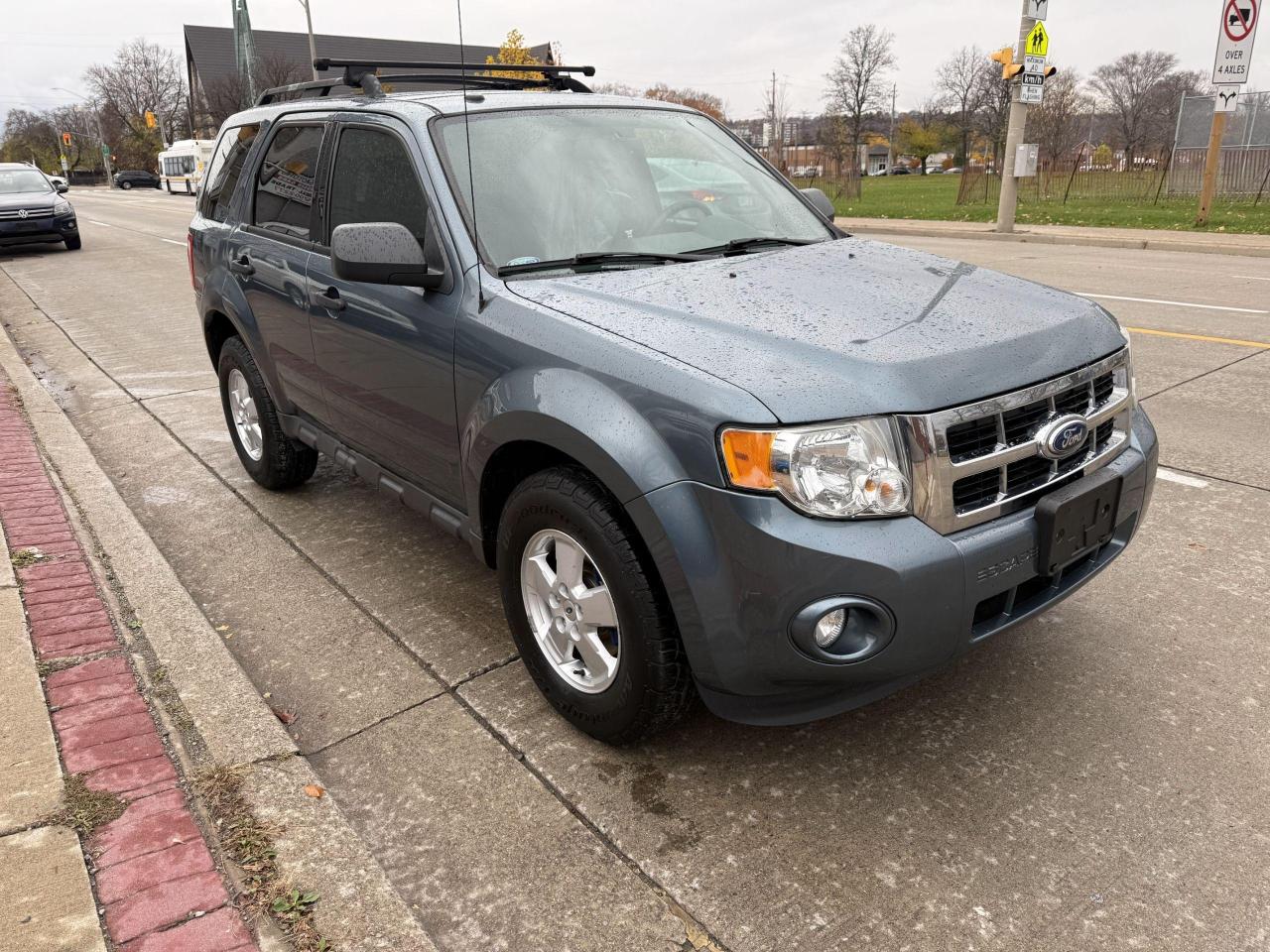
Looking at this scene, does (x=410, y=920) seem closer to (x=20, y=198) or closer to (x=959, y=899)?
(x=959, y=899)

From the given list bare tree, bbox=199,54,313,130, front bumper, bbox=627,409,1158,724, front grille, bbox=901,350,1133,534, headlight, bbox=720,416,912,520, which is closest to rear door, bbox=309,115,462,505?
front bumper, bbox=627,409,1158,724

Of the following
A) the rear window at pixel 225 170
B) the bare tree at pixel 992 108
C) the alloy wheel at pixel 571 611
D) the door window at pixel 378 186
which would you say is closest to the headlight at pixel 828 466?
the alloy wheel at pixel 571 611

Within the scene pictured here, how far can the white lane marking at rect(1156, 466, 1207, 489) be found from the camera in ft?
15.9

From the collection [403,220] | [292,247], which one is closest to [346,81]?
[292,247]

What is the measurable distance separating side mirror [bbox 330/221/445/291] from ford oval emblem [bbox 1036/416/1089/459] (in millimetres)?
1841

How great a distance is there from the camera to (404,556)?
440cm

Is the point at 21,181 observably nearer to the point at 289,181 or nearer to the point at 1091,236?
the point at 289,181

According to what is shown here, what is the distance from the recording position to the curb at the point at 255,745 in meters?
2.29

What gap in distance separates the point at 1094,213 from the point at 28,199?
21.7m

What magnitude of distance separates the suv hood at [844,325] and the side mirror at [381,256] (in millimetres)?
350

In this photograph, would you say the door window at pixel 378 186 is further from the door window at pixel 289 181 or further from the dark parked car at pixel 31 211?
the dark parked car at pixel 31 211

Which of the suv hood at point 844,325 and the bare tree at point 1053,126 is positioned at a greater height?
the bare tree at point 1053,126

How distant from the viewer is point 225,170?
513 cm

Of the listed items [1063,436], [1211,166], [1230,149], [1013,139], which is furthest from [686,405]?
[1230,149]
